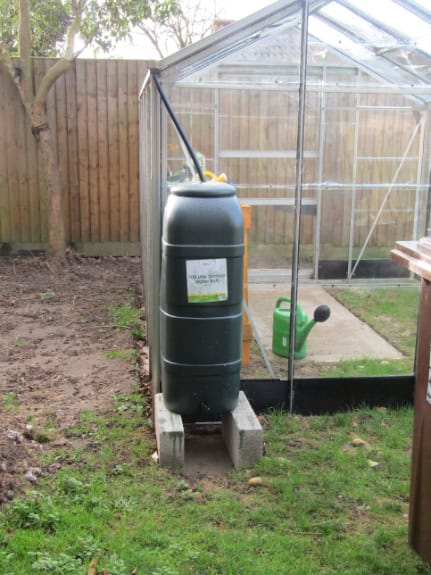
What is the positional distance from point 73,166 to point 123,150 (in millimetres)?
747

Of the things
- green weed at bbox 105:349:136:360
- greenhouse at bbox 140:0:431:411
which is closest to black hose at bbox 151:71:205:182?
greenhouse at bbox 140:0:431:411

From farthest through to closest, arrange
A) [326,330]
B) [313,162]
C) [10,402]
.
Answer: [313,162], [326,330], [10,402]

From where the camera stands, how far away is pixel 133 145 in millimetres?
9641

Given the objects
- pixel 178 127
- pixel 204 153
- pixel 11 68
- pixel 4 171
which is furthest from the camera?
pixel 4 171

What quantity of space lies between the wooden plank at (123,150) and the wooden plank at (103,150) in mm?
189

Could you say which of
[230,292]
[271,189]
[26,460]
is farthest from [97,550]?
[271,189]

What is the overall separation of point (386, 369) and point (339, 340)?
63 cm

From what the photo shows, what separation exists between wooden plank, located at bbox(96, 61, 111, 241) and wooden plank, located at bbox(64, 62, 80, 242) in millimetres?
251

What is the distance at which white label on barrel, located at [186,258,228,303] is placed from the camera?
3852 millimetres

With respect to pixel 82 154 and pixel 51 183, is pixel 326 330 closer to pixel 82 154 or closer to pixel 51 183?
Result: pixel 51 183

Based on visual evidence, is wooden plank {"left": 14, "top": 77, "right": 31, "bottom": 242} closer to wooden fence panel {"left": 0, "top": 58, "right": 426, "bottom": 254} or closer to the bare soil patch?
wooden fence panel {"left": 0, "top": 58, "right": 426, "bottom": 254}

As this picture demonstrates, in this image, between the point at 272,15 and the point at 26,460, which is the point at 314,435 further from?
the point at 272,15

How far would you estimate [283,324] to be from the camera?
5.13 metres

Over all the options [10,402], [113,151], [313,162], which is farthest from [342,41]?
[113,151]
